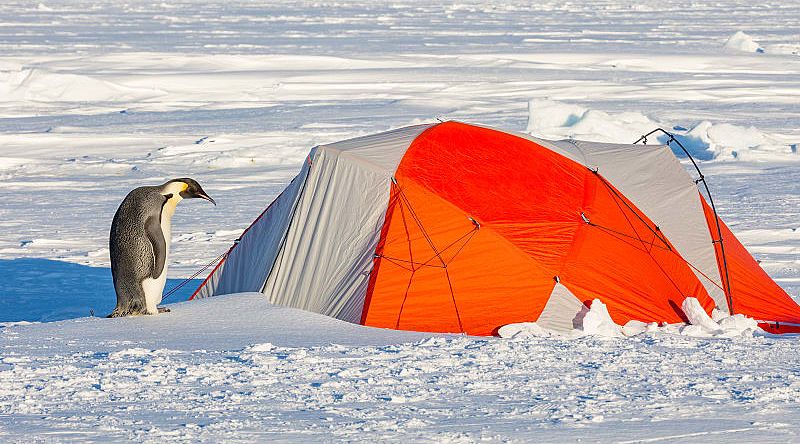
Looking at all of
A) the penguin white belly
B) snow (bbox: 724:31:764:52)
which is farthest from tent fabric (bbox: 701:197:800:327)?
snow (bbox: 724:31:764:52)

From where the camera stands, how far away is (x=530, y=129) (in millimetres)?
13766

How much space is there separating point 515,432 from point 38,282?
485cm

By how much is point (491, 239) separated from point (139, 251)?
1.73 meters

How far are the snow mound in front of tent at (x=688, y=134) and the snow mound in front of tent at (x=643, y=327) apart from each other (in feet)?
23.2

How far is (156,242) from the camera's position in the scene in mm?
5578

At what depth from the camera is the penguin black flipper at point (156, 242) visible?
5.57m

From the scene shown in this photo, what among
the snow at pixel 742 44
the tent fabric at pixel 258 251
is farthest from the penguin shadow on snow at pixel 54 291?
the snow at pixel 742 44

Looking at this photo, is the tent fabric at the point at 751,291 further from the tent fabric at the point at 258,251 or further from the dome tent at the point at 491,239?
the tent fabric at the point at 258,251

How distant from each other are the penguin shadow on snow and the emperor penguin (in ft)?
3.24

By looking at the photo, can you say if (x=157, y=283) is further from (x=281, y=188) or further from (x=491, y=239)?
(x=281, y=188)

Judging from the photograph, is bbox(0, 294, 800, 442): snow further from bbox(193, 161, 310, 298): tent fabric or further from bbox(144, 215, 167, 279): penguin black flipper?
bbox(193, 161, 310, 298): tent fabric

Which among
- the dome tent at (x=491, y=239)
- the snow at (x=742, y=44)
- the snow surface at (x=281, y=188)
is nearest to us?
the snow surface at (x=281, y=188)

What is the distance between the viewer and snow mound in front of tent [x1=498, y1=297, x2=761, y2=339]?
201 inches

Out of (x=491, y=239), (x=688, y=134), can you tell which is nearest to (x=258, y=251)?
(x=491, y=239)
